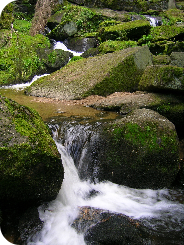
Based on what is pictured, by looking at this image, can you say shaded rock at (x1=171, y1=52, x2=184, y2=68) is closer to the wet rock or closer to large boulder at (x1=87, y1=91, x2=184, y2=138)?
large boulder at (x1=87, y1=91, x2=184, y2=138)

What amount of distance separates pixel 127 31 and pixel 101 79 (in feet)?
24.7

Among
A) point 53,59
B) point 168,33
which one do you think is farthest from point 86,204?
point 168,33

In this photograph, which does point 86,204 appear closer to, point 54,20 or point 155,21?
point 54,20

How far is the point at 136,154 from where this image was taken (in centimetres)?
470

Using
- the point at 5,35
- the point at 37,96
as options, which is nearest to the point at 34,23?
the point at 5,35

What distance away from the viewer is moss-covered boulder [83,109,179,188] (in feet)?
15.5

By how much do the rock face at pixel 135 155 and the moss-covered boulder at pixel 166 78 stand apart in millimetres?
1704

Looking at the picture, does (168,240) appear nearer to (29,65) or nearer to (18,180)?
(18,180)

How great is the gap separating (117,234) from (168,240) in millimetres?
886

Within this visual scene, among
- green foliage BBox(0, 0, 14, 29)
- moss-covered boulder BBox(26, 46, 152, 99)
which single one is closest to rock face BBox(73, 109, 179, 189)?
moss-covered boulder BBox(26, 46, 152, 99)

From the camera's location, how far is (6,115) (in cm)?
358

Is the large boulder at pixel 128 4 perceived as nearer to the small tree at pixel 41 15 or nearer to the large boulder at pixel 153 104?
the small tree at pixel 41 15

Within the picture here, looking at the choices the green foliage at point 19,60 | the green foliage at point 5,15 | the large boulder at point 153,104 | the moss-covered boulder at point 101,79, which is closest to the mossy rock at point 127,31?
the green foliage at point 19,60

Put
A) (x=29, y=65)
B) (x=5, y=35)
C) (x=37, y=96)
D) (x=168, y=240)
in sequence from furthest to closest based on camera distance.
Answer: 1. (x=5, y=35)
2. (x=29, y=65)
3. (x=37, y=96)
4. (x=168, y=240)
